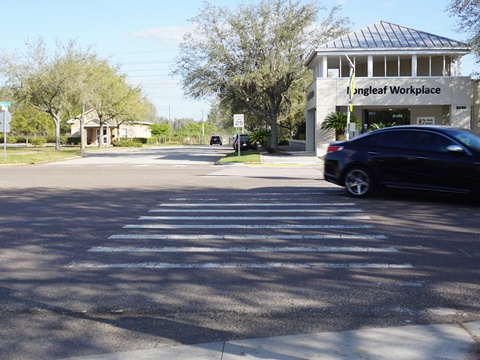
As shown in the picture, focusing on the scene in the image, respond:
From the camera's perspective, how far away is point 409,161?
40.5 feet

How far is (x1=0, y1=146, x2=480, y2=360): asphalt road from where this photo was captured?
5031mm

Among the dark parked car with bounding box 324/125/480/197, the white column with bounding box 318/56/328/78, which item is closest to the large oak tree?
the white column with bounding box 318/56/328/78

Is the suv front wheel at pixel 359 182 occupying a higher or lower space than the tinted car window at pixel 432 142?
lower

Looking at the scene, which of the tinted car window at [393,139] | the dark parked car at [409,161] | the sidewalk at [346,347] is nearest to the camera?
the sidewalk at [346,347]

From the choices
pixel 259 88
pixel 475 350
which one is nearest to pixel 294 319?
pixel 475 350

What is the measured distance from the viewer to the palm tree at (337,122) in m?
36.9

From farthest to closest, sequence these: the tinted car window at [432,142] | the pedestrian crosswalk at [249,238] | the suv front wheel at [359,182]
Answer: the suv front wheel at [359,182]
the tinted car window at [432,142]
the pedestrian crosswalk at [249,238]

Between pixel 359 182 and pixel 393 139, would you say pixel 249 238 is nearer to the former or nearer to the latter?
pixel 359 182

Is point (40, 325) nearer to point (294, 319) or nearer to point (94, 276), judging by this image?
point (94, 276)

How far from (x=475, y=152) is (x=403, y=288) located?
6.63 m

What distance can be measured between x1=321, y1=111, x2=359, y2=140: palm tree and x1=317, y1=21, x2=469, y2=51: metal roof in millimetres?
4285

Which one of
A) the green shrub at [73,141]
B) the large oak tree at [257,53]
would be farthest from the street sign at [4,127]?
the green shrub at [73,141]

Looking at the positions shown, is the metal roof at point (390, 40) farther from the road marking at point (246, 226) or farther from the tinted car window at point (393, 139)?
the road marking at point (246, 226)

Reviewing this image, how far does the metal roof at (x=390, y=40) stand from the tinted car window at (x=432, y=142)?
85.2 ft
